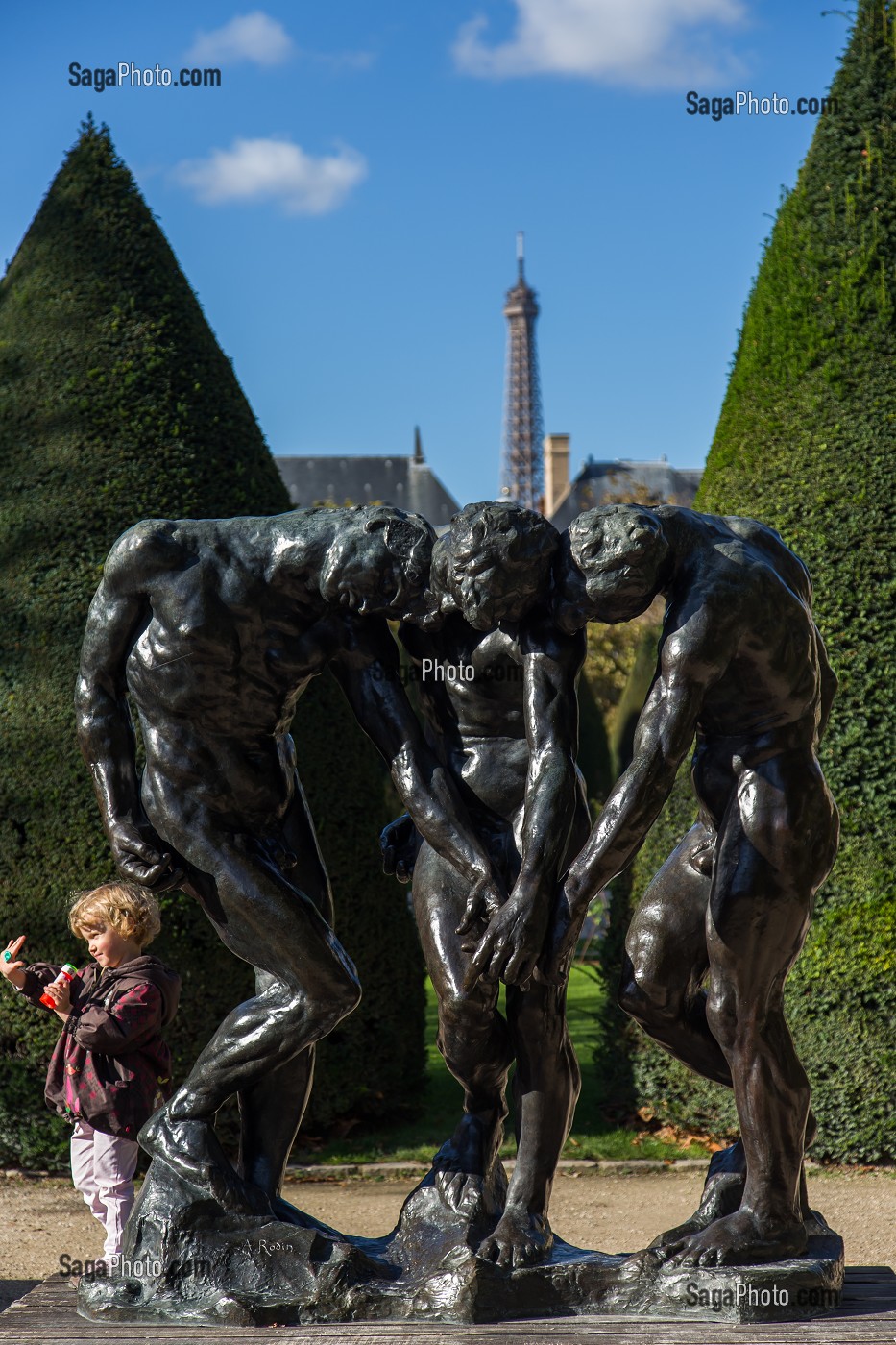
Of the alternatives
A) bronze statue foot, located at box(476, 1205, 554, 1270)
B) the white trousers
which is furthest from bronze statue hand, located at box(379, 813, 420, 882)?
the white trousers

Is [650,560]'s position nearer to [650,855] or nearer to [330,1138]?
[650,855]

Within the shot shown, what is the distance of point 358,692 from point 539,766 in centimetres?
57

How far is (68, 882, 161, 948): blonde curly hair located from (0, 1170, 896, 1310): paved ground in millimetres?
1710

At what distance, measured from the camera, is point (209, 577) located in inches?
160

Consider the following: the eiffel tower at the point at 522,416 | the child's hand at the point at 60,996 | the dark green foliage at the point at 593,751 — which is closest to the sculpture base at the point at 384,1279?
the child's hand at the point at 60,996

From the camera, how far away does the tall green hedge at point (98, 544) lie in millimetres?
6965

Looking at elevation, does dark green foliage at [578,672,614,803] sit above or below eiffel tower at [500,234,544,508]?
below

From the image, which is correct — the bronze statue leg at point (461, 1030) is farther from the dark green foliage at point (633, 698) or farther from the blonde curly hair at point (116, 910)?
the dark green foliage at point (633, 698)

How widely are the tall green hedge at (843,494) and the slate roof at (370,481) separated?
105 ft

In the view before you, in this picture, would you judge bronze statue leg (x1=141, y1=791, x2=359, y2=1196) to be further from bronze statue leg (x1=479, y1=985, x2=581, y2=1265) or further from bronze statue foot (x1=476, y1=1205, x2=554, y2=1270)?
bronze statue foot (x1=476, y1=1205, x2=554, y2=1270)

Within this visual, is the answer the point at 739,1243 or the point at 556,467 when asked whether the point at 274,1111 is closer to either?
the point at 739,1243

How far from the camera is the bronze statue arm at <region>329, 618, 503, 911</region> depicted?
12.8ft

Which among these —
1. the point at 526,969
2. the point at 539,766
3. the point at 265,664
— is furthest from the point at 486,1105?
the point at 265,664

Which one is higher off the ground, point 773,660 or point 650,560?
point 650,560
